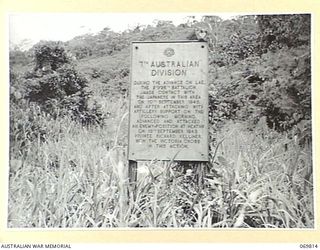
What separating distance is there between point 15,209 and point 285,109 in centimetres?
130

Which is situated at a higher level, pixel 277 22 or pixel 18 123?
pixel 277 22

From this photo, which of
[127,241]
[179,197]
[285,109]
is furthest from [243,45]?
[127,241]

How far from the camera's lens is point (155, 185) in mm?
2367

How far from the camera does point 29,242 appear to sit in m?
2.35

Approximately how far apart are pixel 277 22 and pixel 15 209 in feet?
4.79

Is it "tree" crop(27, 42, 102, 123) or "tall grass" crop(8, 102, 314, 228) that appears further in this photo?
"tree" crop(27, 42, 102, 123)

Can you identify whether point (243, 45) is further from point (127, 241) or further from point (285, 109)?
point (127, 241)

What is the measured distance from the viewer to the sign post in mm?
2369

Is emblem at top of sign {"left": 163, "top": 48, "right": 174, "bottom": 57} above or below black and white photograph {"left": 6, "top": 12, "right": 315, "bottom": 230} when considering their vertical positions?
above

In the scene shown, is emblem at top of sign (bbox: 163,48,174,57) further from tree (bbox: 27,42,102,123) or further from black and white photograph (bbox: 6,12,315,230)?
tree (bbox: 27,42,102,123)

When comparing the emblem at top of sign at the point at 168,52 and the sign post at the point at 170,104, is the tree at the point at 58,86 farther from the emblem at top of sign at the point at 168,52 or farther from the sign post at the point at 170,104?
the emblem at top of sign at the point at 168,52

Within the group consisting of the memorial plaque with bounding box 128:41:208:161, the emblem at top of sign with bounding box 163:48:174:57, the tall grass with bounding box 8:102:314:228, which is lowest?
the tall grass with bounding box 8:102:314:228

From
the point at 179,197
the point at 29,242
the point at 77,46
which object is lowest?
the point at 29,242

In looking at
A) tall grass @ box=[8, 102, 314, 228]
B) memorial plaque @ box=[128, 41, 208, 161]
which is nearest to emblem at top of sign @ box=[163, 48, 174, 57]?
memorial plaque @ box=[128, 41, 208, 161]
